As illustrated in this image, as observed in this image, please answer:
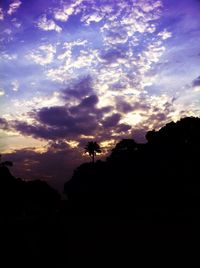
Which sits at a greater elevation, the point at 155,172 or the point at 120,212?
A: the point at 155,172

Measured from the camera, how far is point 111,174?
169 feet

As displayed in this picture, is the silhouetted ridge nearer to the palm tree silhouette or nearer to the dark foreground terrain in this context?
the dark foreground terrain

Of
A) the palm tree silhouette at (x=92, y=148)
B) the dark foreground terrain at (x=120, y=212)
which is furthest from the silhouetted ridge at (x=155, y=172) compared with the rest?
the palm tree silhouette at (x=92, y=148)

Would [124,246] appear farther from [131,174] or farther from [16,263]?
[131,174]

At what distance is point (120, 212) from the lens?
3912cm

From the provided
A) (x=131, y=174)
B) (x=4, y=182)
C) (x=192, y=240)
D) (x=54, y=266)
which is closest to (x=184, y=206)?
(x=131, y=174)

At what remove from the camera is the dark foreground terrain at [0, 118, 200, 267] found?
44.8ft

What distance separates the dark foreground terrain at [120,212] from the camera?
13656 mm

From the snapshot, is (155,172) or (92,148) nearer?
(155,172)

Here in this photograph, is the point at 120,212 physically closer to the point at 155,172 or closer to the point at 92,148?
the point at 155,172

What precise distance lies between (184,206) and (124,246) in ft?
69.3

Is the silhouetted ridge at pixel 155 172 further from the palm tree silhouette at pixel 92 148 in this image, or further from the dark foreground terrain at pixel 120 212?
the palm tree silhouette at pixel 92 148

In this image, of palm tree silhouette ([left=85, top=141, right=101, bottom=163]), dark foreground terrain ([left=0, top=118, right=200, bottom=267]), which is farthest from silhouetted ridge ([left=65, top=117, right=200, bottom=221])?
palm tree silhouette ([left=85, top=141, right=101, bottom=163])

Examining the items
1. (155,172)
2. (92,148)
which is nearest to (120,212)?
(155,172)
